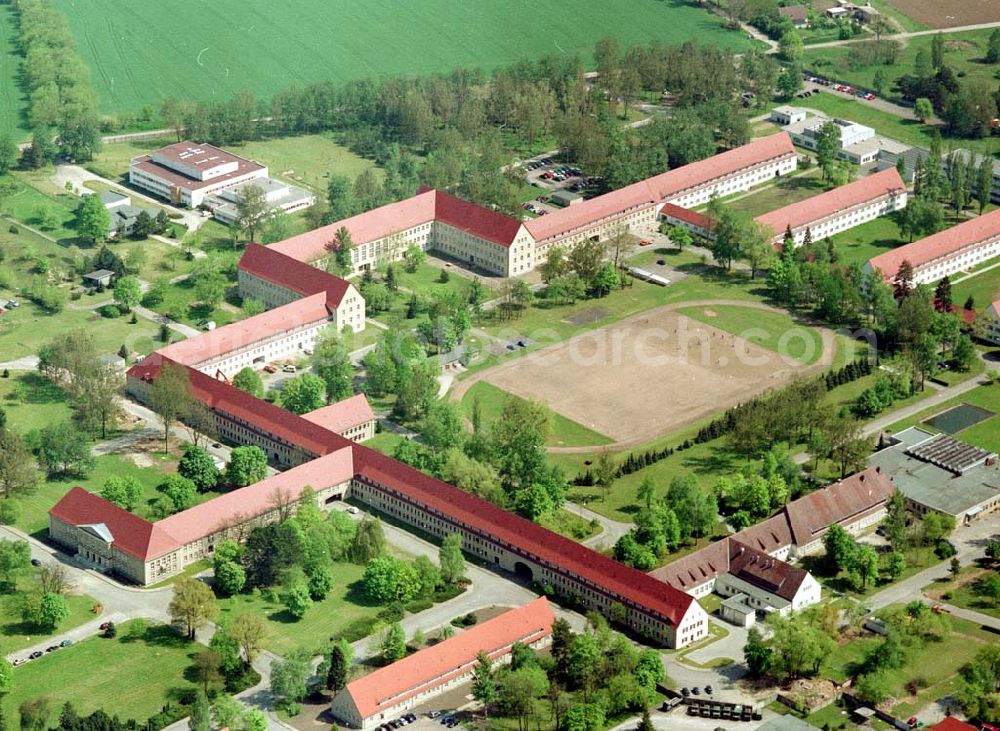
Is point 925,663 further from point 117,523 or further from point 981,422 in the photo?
point 117,523

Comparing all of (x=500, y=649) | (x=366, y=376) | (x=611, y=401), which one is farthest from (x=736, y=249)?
(x=500, y=649)

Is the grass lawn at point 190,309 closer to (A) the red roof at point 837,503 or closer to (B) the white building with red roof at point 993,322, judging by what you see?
(A) the red roof at point 837,503

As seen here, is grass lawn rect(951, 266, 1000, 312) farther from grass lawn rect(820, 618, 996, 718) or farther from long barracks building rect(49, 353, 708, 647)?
long barracks building rect(49, 353, 708, 647)

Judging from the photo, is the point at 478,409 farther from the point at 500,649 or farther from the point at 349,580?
the point at 500,649

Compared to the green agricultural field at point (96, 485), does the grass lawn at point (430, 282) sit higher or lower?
higher

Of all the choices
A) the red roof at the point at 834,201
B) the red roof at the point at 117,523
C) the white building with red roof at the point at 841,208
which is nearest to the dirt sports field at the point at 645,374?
the white building with red roof at the point at 841,208

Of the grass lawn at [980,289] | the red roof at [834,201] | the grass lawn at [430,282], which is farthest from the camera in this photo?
the red roof at [834,201]

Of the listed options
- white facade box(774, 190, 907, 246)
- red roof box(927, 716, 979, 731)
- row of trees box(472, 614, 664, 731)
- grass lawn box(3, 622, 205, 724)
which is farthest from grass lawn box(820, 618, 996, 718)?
white facade box(774, 190, 907, 246)
